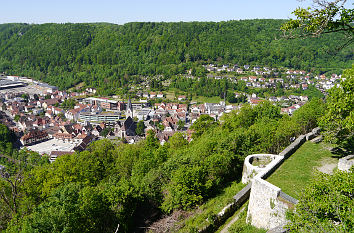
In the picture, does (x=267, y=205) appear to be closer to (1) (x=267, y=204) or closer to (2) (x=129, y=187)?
(1) (x=267, y=204)

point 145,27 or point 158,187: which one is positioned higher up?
point 145,27

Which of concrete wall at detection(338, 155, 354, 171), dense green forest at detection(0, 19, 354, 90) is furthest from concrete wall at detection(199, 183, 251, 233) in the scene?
dense green forest at detection(0, 19, 354, 90)

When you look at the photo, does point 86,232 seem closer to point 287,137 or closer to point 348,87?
point 348,87

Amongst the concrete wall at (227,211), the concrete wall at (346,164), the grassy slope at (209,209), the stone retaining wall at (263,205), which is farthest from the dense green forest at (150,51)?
the concrete wall at (346,164)

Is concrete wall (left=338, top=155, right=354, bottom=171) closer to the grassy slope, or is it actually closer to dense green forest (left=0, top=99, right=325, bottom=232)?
the grassy slope

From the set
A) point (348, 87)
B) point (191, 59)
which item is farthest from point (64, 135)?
point (191, 59)

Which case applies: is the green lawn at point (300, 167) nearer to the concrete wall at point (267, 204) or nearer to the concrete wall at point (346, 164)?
the concrete wall at point (267, 204)

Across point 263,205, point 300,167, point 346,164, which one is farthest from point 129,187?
point 346,164
